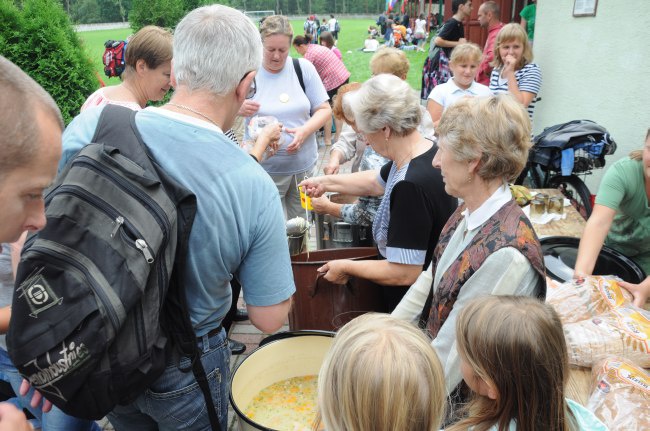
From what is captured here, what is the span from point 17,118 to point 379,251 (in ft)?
5.91

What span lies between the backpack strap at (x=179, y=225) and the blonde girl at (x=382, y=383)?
448 mm

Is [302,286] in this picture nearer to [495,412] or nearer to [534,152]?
[495,412]

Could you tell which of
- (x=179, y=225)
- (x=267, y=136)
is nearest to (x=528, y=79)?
(x=267, y=136)

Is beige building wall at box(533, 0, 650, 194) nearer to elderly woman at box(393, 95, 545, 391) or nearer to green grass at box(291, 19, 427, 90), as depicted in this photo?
elderly woman at box(393, 95, 545, 391)

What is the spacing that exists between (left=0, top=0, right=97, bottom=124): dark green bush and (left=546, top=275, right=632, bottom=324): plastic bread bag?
510 cm

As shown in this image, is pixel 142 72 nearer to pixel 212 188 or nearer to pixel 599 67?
pixel 212 188

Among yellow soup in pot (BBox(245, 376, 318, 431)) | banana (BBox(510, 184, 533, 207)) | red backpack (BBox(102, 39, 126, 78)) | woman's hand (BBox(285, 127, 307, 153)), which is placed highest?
red backpack (BBox(102, 39, 126, 78))

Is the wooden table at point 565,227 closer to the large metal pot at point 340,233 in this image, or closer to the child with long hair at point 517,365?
the large metal pot at point 340,233

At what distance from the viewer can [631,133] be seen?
14.8 ft

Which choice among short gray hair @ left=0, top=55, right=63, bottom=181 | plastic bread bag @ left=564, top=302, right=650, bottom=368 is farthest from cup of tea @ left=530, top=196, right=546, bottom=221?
short gray hair @ left=0, top=55, right=63, bottom=181

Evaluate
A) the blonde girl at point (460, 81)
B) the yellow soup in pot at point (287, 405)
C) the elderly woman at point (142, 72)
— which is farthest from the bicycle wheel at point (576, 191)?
the elderly woman at point (142, 72)

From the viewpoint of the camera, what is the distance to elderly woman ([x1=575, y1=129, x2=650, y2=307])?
2.41m

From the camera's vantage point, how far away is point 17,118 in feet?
3.17

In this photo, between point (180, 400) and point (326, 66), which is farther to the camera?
point (326, 66)
